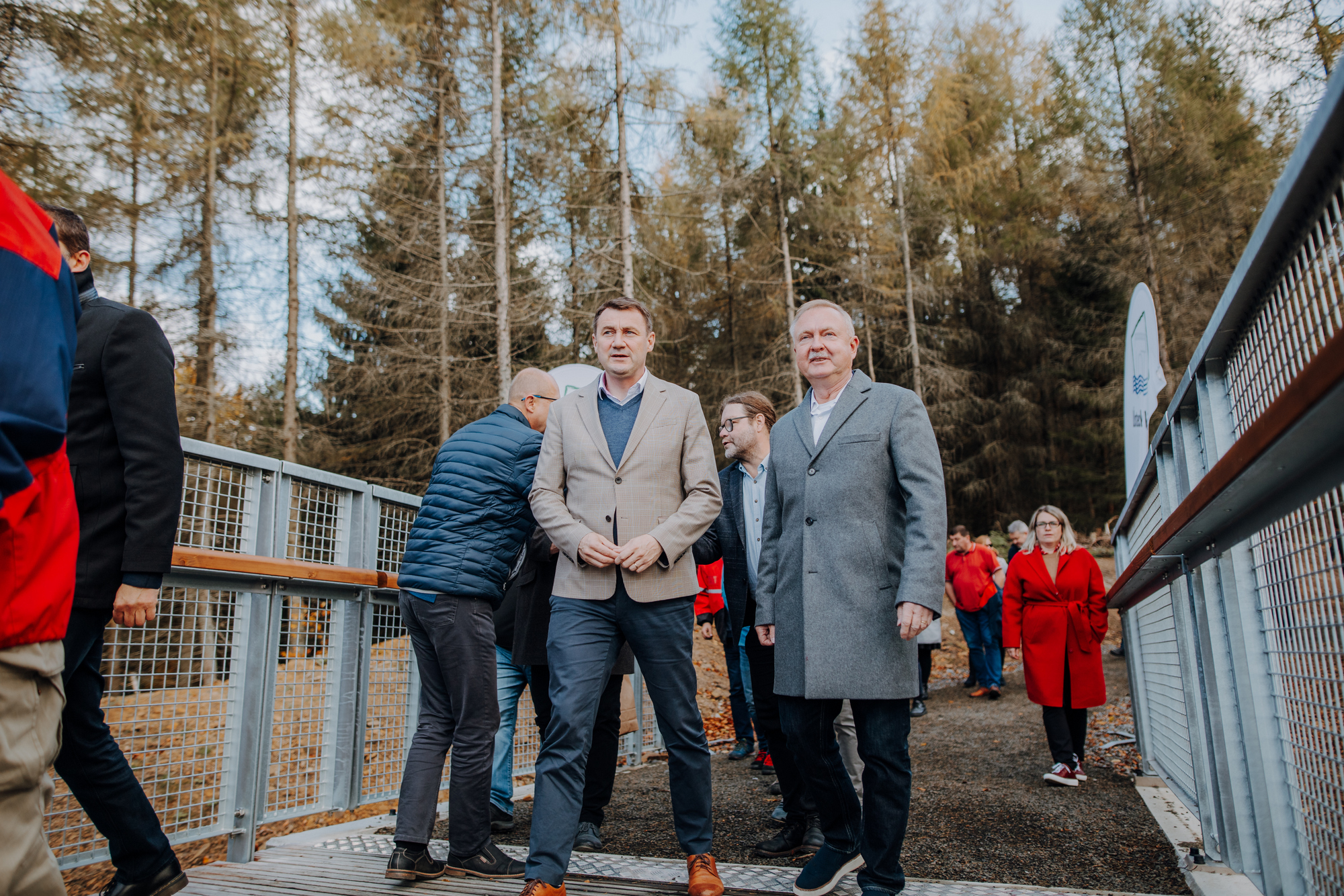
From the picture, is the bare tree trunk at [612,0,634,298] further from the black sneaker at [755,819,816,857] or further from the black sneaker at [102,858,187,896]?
the black sneaker at [102,858,187,896]

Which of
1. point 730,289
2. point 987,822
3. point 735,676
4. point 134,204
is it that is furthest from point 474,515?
point 730,289

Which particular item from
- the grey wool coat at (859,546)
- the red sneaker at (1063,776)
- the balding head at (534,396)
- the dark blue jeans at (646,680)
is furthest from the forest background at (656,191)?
the red sneaker at (1063,776)

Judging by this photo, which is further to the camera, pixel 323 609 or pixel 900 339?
pixel 900 339

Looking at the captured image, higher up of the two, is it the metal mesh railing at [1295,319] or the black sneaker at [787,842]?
the metal mesh railing at [1295,319]

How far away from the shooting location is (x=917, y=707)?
27.4 feet

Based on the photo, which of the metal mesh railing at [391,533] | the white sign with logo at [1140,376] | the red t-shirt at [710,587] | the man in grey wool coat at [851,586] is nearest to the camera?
the man in grey wool coat at [851,586]

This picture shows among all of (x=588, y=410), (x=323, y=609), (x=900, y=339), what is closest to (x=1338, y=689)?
(x=588, y=410)

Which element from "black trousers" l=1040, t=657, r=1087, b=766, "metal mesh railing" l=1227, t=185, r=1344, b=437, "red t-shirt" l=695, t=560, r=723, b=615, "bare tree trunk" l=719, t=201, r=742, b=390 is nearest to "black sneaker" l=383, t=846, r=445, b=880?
"metal mesh railing" l=1227, t=185, r=1344, b=437

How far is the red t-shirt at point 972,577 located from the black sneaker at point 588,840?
24.5ft

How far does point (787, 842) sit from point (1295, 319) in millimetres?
2780

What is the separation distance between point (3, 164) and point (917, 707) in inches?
413

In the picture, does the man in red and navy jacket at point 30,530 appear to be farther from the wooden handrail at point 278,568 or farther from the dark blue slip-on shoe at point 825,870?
the dark blue slip-on shoe at point 825,870

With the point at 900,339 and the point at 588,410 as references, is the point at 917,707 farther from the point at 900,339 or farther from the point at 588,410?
the point at 900,339

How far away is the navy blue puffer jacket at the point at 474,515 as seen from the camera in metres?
3.26
